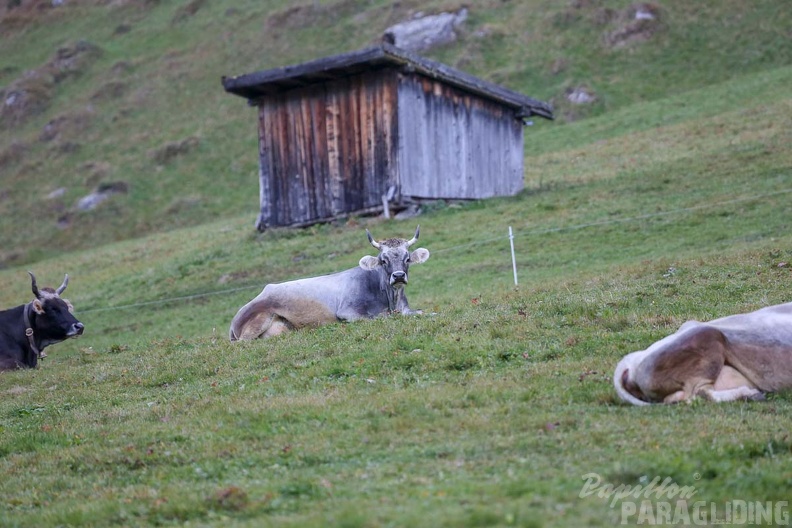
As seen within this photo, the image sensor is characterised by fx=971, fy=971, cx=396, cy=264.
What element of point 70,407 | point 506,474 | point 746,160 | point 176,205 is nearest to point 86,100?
point 176,205

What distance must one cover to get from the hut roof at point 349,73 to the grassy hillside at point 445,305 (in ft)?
15.5

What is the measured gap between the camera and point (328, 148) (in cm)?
3412

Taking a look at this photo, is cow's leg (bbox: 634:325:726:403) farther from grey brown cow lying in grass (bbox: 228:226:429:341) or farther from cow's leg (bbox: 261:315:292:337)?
cow's leg (bbox: 261:315:292:337)

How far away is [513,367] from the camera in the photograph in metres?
11.8

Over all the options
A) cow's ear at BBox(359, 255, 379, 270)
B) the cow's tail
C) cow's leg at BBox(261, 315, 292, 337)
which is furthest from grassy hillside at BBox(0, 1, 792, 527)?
cow's ear at BBox(359, 255, 379, 270)

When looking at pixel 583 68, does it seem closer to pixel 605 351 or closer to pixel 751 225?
pixel 751 225

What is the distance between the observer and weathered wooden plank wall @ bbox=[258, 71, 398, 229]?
3322 centimetres

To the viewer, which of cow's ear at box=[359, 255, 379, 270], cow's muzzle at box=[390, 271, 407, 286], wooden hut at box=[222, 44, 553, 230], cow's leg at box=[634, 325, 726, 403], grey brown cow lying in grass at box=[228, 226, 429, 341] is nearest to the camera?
cow's leg at box=[634, 325, 726, 403]

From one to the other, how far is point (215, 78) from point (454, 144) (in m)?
36.2

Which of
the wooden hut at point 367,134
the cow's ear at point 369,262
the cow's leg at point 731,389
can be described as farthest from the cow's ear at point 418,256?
the wooden hut at point 367,134

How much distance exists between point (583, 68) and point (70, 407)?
4545cm

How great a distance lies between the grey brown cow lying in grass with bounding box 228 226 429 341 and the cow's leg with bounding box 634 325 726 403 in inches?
302

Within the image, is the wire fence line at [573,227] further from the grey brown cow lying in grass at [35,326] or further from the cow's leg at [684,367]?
the cow's leg at [684,367]

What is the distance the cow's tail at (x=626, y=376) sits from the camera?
990 cm
